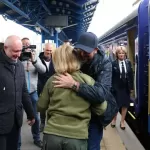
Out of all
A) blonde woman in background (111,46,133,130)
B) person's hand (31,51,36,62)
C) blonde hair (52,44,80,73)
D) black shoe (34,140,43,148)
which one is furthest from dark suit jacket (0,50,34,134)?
blonde woman in background (111,46,133,130)

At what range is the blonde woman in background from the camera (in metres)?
6.86

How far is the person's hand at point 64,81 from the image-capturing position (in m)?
2.70

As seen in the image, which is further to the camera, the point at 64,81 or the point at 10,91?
the point at 10,91

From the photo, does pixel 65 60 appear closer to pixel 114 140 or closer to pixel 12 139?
pixel 12 139

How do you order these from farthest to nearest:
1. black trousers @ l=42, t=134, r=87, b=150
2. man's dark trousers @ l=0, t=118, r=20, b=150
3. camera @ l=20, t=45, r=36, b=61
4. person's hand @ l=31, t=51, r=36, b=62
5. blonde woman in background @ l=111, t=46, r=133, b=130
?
blonde woman in background @ l=111, t=46, r=133, b=130
person's hand @ l=31, t=51, r=36, b=62
camera @ l=20, t=45, r=36, b=61
man's dark trousers @ l=0, t=118, r=20, b=150
black trousers @ l=42, t=134, r=87, b=150

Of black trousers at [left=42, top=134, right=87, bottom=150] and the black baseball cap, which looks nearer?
black trousers at [left=42, top=134, right=87, bottom=150]

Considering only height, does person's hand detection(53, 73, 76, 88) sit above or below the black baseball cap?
below

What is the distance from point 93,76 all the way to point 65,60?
1.44ft

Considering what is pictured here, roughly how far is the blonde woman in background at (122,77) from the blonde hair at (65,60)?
4189mm

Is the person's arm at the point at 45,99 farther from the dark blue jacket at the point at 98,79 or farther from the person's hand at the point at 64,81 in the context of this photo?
the dark blue jacket at the point at 98,79

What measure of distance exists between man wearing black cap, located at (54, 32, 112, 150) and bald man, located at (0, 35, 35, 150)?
0.96m

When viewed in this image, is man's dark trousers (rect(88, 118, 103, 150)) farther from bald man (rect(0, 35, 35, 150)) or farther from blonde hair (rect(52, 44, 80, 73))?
bald man (rect(0, 35, 35, 150))

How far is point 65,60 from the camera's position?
8.93 feet

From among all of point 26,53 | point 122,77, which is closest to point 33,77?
point 26,53
